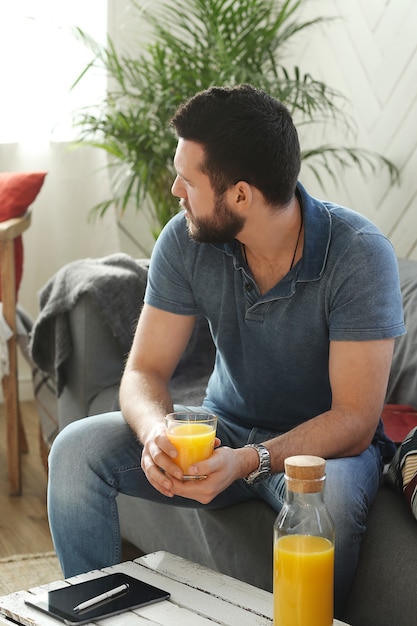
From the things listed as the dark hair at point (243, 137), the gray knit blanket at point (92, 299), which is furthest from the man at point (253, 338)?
the gray knit blanket at point (92, 299)

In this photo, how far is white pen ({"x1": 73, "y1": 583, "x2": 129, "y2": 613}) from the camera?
1.27 meters

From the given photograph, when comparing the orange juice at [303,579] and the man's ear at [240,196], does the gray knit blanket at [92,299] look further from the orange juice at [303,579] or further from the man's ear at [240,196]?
the orange juice at [303,579]

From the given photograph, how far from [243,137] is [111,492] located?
68cm

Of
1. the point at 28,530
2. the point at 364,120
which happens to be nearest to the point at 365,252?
the point at 28,530

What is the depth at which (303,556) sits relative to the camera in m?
1.14

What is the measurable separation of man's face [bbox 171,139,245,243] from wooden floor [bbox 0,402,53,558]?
112cm

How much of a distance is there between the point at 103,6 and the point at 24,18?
0.33 metres

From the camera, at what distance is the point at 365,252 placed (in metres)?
1.72

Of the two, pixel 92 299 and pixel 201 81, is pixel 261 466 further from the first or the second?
pixel 201 81

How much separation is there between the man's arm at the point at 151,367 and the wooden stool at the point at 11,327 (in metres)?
0.95

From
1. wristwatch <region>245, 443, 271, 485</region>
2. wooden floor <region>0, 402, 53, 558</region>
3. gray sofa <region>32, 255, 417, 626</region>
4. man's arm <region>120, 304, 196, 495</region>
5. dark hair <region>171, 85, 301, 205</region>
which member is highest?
dark hair <region>171, 85, 301, 205</region>

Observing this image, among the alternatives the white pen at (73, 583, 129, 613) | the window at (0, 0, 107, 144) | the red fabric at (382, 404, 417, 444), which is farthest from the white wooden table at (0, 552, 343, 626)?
the window at (0, 0, 107, 144)

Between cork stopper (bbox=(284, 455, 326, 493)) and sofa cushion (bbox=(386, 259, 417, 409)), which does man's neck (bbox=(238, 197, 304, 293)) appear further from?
cork stopper (bbox=(284, 455, 326, 493))

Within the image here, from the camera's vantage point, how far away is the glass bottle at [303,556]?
1137 mm
